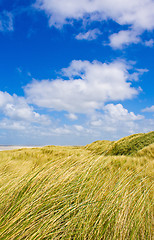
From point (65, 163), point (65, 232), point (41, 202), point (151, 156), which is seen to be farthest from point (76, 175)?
point (151, 156)

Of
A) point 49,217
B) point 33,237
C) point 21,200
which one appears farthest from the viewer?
point 21,200

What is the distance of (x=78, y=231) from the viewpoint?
4.05 ft

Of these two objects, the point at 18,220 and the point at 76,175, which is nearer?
the point at 18,220

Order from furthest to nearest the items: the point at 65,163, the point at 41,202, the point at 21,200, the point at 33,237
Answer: the point at 65,163 → the point at 21,200 → the point at 41,202 → the point at 33,237

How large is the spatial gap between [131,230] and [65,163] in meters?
0.89

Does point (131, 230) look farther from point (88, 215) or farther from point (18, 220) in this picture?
point (18, 220)

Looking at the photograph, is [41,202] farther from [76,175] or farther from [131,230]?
[131,230]

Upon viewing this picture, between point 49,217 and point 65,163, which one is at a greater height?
point 65,163

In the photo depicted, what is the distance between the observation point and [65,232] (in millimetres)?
1181

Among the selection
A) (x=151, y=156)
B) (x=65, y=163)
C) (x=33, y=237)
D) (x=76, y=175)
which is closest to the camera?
(x=33, y=237)

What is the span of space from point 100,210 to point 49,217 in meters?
0.42

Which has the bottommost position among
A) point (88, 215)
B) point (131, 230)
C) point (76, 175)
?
point (131, 230)

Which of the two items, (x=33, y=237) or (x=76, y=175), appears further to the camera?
(x=76, y=175)

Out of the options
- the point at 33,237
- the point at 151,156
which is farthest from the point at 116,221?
the point at 151,156
